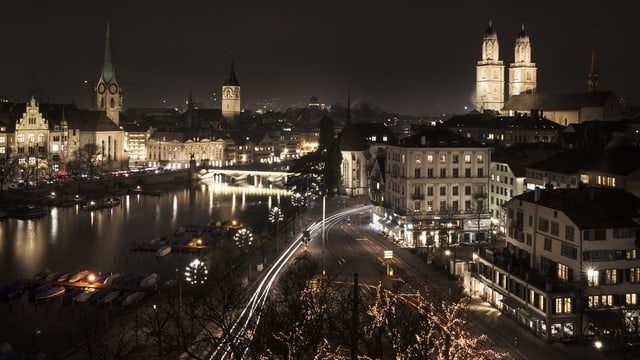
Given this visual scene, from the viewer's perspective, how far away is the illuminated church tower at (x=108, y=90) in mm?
60969

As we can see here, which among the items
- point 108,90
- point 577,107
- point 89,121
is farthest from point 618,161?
point 108,90

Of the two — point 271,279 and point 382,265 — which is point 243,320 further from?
point 382,265

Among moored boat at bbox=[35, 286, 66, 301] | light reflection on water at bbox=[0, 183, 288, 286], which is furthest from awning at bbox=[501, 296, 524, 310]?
light reflection on water at bbox=[0, 183, 288, 286]

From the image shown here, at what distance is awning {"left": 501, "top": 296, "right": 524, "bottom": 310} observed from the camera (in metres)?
13.8

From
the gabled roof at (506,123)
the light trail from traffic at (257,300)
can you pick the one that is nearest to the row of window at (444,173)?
the light trail from traffic at (257,300)

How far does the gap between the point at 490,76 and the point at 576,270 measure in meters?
42.9

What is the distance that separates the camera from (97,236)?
27.2 m

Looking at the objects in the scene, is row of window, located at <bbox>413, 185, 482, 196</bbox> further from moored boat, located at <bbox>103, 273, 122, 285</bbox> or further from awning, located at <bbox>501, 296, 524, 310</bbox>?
moored boat, located at <bbox>103, 273, 122, 285</bbox>

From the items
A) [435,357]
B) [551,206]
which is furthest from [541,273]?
[435,357]

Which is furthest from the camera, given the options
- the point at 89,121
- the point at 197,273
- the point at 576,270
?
the point at 89,121

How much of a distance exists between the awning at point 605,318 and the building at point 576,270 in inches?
0.7

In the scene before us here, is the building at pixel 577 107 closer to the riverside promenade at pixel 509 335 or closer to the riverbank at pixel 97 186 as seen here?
the riverbank at pixel 97 186

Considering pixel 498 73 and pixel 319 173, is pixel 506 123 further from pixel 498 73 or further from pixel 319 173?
pixel 498 73

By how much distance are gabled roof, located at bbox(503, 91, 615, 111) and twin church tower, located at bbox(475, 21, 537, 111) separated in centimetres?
820
